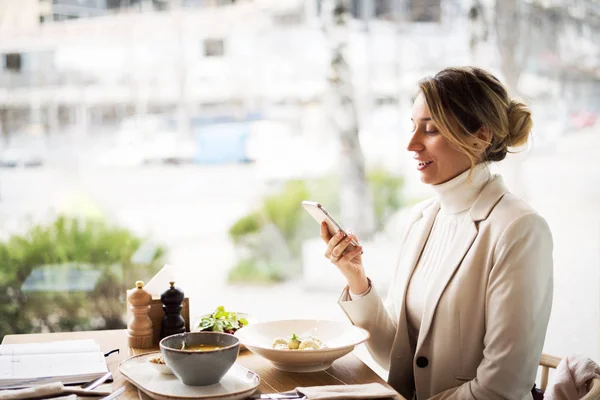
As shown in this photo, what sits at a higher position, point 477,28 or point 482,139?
point 477,28

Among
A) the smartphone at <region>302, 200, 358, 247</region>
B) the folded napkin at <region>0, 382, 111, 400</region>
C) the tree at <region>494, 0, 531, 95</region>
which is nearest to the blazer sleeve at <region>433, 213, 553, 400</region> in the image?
the smartphone at <region>302, 200, 358, 247</region>

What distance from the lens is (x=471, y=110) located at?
1973mm

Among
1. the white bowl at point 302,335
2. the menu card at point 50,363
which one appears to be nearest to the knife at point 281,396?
the white bowl at point 302,335

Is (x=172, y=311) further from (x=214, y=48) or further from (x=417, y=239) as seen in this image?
(x=214, y=48)

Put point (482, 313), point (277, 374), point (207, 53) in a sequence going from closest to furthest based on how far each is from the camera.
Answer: point (277, 374) → point (482, 313) → point (207, 53)

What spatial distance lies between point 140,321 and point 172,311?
3.2 inches

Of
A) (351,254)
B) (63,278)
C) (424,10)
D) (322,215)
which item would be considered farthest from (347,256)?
(424,10)

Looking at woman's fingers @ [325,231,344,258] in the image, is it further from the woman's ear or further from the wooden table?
the woman's ear

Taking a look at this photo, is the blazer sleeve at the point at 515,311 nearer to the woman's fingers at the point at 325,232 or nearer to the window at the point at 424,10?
the woman's fingers at the point at 325,232

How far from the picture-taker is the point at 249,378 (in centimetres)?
166

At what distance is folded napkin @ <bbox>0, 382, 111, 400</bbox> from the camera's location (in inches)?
62.0

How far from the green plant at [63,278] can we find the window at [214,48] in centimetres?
92

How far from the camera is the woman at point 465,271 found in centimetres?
183

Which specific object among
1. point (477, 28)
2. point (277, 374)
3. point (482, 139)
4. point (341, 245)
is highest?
point (477, 28)
